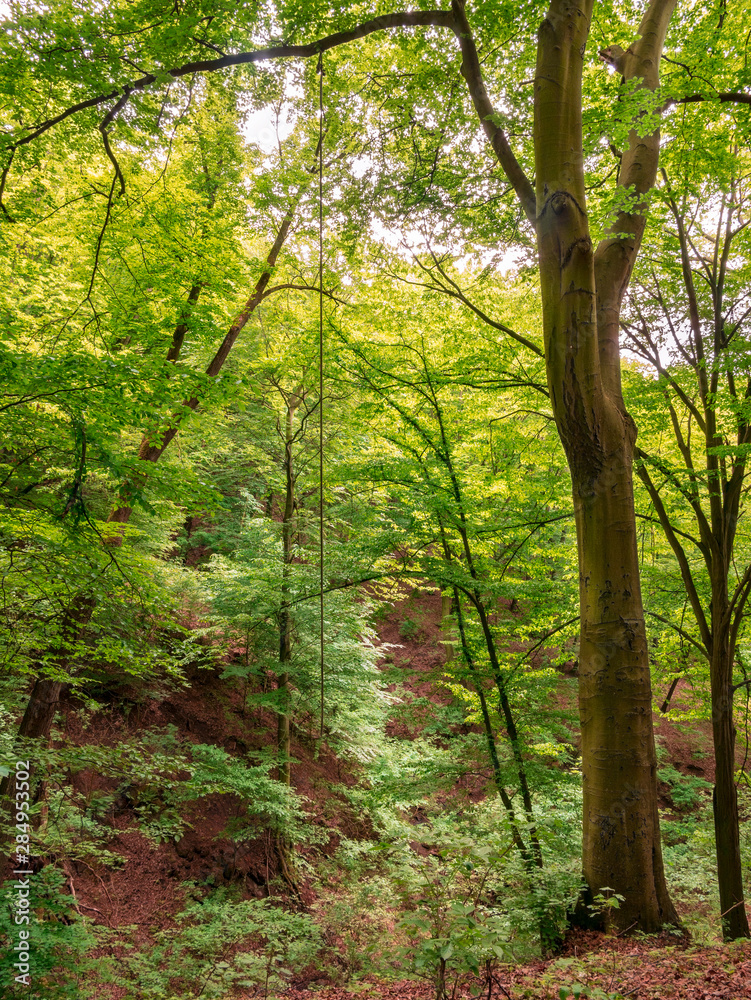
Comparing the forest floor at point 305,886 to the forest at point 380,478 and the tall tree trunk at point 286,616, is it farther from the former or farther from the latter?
the tall tree trunk at point 286,616

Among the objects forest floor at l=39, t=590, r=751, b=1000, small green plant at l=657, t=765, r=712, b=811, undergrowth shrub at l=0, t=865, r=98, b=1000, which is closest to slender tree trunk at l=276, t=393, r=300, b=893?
forest floor at l=39, t=590, r=751, b=1000

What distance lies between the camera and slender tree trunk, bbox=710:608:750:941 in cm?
458

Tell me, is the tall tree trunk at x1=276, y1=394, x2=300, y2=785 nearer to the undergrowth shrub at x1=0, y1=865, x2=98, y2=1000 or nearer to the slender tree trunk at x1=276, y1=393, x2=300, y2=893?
the slender tree trunk at x1=276, y1=393, x2=300, y2=893

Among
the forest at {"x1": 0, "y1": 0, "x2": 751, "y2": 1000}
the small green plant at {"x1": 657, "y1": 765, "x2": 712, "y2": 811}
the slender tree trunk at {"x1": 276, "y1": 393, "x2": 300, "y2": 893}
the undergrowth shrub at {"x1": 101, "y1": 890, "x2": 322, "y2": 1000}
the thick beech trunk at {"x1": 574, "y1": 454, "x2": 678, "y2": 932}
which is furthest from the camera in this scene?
the small green plant at {"x1": 657, "y1": 765, "x2": 712, "y2": 811}

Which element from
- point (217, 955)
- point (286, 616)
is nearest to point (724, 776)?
point (217, 955)

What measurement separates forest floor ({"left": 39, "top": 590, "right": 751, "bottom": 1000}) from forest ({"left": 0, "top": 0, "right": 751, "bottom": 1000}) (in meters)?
0.04

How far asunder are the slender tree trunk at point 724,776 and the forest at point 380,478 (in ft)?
0.12

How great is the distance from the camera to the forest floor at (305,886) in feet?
7.28

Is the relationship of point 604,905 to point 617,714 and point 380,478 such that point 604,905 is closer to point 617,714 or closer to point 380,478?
point 617,714

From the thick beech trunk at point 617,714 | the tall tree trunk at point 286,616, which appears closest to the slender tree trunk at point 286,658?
the tall tree trunk at point 286,616

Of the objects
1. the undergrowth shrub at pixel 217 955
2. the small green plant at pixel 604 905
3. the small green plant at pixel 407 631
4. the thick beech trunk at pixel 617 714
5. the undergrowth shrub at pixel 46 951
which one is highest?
the small green plant at pixel 407 631

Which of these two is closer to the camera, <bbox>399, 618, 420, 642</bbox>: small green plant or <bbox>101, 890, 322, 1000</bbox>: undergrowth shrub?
<bbox>101, 890, 322, 1000</bbox>: undergrowth shrub

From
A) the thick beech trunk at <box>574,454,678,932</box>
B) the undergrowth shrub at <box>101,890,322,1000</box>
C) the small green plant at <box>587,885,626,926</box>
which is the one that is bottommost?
the undergrowth shrub at <box>101,890,322,1000</box>

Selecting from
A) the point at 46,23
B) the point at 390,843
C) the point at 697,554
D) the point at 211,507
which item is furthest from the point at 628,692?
the point at 697,554
